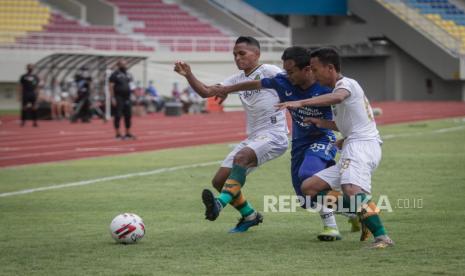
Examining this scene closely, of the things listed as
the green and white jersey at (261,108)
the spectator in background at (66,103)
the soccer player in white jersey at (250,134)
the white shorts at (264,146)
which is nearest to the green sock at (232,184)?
the soccer player in white jersey at (250,134)

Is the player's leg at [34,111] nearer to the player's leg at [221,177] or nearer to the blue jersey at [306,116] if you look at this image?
the player's leg at [221,177]

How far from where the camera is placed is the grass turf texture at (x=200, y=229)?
26.1 ft

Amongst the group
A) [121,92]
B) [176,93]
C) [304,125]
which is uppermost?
[121,92]

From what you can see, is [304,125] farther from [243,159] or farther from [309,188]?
[243,159]

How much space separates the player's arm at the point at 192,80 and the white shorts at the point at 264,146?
2.61 feet

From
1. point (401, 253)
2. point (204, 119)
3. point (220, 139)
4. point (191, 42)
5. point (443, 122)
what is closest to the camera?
point (401, 253)

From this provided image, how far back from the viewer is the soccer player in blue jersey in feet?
31.0

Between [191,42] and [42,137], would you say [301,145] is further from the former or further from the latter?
[191,42]

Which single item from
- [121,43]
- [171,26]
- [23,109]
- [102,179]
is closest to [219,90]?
[102,179]

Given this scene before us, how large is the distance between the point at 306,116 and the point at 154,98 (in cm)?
3454

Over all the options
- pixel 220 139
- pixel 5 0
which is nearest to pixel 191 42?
pixel 5 0

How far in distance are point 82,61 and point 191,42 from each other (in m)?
10.7

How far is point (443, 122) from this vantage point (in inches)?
1262

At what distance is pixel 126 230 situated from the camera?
9.29m
